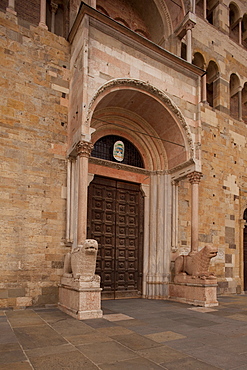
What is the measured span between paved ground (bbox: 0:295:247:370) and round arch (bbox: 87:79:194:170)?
4.71 meters

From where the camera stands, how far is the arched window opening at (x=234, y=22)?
1416 cm

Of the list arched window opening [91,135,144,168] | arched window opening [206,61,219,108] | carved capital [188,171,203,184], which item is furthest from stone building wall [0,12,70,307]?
arched window opening [206,61,219,108]

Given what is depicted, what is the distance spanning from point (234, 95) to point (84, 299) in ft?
35.8

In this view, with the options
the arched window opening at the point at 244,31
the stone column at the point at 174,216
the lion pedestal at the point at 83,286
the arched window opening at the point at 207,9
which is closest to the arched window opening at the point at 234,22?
the arched window opening at the point at 244,31

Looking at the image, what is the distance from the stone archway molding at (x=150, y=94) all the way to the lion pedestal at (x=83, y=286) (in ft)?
9.70

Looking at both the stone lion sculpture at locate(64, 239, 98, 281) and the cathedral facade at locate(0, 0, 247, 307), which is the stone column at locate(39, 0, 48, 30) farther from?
the stone lion sculpture at locate(64, 239, 98, 281)

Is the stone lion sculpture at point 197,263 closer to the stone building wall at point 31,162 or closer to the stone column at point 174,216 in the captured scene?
the stone column at point 174,216

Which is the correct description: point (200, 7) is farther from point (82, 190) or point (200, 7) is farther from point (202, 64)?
point (82, 190)

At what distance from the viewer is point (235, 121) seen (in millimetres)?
13156

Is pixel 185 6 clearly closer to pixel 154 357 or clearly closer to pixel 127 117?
pixel 127 117

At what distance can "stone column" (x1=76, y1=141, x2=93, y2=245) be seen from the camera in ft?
24.2

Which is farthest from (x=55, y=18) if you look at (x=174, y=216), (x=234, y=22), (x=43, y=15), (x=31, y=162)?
(x=234, y=22)

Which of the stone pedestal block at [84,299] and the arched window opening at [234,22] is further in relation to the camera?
the arched window opening at [234,22]

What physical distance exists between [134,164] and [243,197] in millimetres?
5039
